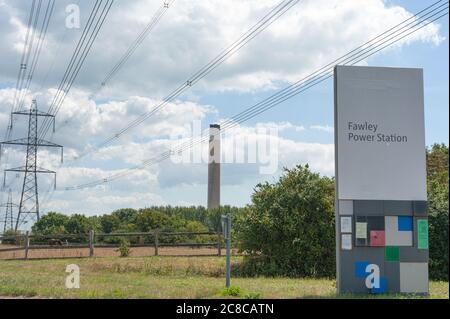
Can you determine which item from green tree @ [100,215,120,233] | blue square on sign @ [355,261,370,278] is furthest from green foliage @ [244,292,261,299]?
green tree @ [100,215,120,233]

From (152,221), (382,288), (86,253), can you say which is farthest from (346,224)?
(152,221)

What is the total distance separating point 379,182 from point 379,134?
115 cm

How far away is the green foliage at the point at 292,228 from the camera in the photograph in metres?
21.4

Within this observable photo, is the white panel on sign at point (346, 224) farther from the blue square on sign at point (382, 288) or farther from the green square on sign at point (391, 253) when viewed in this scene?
the blue square on sign at point (382, 288)

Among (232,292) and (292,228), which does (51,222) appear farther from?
(232,292)

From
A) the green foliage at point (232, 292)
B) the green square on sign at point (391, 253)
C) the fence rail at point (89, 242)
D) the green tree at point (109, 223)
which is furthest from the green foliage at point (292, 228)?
the green tree at point (109, 223)

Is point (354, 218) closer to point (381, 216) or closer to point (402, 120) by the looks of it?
point (381, 216)

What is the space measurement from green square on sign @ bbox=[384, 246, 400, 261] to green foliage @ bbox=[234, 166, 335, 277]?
23.9 feet

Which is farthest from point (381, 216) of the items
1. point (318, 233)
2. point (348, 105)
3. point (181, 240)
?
point (181, 240)

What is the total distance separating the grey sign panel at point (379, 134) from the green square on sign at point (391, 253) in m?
1.21

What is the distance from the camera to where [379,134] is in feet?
46.0

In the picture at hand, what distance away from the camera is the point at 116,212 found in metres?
71.7

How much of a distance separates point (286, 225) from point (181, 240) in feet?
78.5
